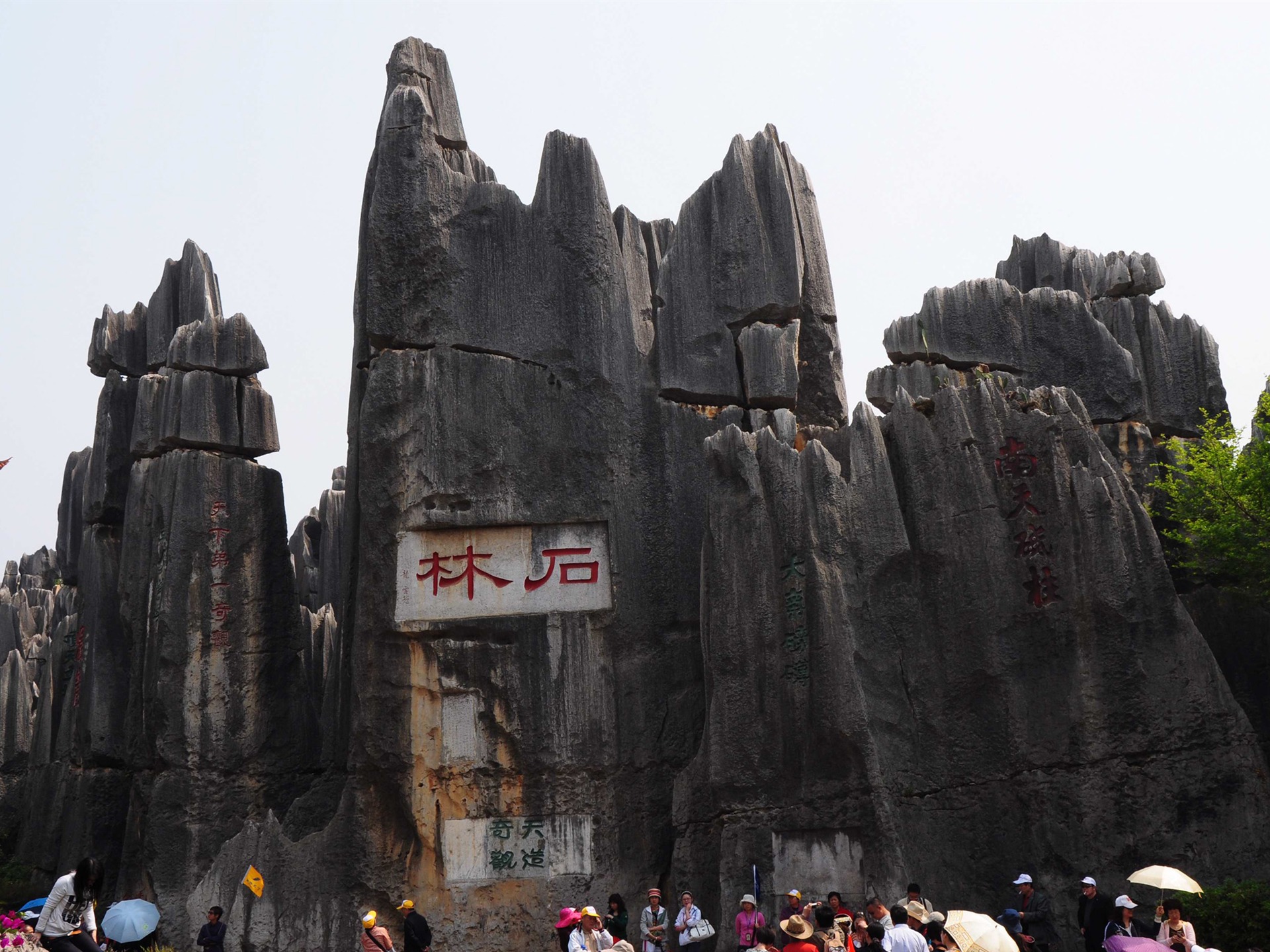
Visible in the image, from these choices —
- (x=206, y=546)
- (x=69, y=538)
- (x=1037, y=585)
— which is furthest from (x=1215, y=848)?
(x=69, y=538)

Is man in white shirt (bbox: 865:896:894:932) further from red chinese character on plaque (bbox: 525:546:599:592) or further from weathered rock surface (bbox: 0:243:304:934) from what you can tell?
weathered rock surface (bbox: 0:243:304:934)

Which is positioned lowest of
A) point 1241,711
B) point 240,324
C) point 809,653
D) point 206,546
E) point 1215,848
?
point 1215,848

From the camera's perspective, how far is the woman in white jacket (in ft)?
25.0

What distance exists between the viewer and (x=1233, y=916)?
36.1ft

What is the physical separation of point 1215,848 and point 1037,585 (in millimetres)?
2897

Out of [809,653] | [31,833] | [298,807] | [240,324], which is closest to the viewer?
[809,653]

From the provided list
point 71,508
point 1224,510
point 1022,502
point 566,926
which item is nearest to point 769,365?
point 1022,502

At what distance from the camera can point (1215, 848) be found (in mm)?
12086

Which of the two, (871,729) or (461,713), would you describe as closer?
(871,729)

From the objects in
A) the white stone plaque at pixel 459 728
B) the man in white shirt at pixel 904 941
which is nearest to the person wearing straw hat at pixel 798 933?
the man in white shirt at pixel 904 941

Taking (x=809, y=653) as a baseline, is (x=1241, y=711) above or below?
below

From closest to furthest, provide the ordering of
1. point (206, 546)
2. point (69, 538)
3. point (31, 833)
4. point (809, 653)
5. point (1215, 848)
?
point (1215, 848), point (809, 653), point (206, 546), point (31, 833), point (69, 538)

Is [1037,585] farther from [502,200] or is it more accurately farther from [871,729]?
[502,200]

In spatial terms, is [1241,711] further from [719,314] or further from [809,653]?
[719,314]
